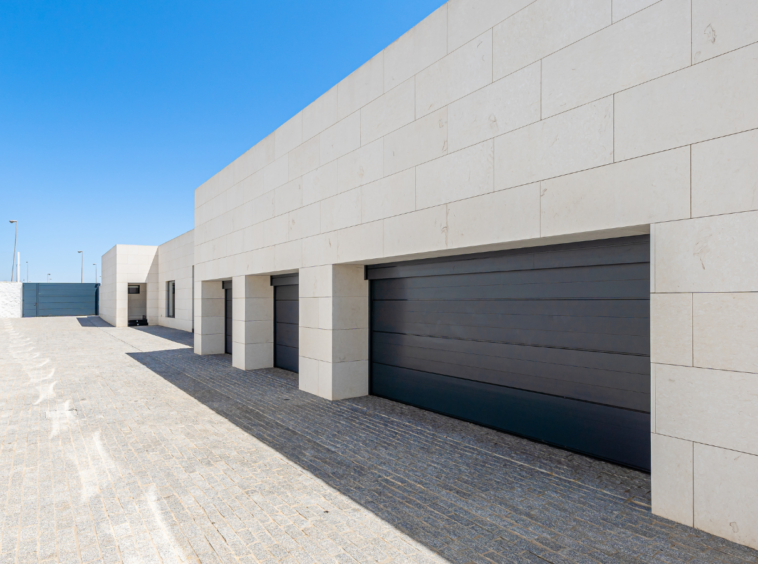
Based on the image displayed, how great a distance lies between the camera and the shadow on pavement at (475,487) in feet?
11.7

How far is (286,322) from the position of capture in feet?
39.7

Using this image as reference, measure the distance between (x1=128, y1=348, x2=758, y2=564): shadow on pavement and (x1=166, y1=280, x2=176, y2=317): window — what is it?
2291 centimetres

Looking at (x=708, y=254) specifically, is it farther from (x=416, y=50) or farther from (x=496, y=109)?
(x=416, y=50)

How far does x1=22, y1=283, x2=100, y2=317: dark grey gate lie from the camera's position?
138 feet

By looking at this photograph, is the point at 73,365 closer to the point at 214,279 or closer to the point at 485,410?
the point at 214,279

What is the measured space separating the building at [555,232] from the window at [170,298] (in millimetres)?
21261

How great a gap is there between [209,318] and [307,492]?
1222 cm

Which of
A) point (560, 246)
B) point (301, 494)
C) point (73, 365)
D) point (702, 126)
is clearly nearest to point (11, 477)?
point (301, 494)

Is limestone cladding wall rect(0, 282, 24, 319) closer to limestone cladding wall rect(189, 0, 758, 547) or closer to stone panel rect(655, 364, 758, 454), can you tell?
limestone cladding wall rect(189, 0, 758, 547)

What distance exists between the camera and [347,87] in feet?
27.7

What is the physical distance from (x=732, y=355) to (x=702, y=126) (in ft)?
6.34

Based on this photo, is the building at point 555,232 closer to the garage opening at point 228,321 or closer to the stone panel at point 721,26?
the stone panel at point 721,26

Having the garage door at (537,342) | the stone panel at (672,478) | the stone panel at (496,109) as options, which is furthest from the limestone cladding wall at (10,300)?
the stone panel at (672,478)

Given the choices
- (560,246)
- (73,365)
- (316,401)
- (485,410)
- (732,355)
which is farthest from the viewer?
(73,365)
